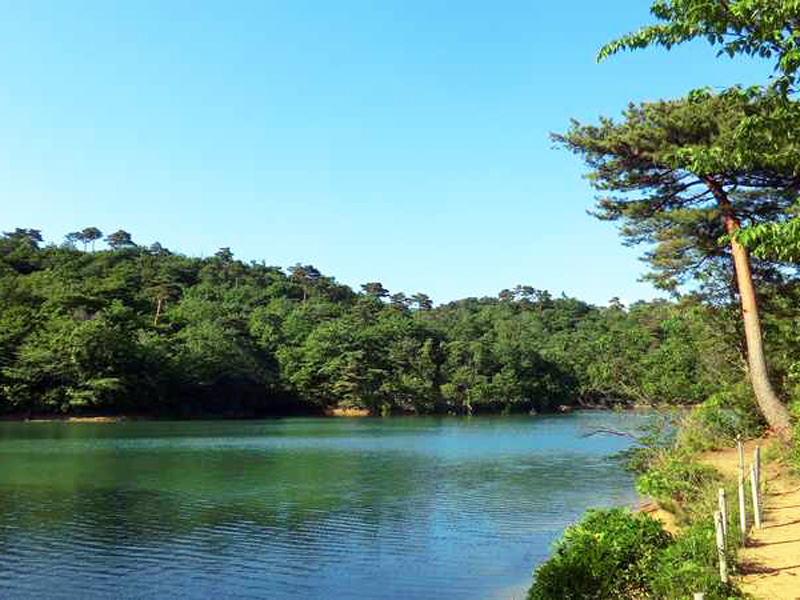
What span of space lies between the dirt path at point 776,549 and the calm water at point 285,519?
12.9 feet

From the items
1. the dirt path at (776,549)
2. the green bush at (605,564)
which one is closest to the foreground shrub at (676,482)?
the dirt path at (776,549)

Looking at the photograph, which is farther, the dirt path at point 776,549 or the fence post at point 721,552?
the dirt path at point 776,549

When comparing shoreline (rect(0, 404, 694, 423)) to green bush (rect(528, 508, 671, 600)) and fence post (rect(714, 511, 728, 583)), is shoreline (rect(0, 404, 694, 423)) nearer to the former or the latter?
green bush (rect(528, 508, 671, 600))

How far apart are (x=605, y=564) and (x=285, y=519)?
481 inches

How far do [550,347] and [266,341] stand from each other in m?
44.0

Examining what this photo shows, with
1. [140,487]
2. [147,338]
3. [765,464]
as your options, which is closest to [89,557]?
[140,487]

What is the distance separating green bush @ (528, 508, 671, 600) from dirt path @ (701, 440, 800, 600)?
1.14 metres

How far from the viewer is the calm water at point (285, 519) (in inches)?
525

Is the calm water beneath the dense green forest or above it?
beneath

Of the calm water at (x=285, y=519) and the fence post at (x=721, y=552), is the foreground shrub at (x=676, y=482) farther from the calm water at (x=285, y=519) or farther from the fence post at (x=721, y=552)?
the fence post at (x=721, y=552)

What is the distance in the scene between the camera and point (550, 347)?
367 feet

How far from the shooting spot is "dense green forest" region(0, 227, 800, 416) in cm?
6744

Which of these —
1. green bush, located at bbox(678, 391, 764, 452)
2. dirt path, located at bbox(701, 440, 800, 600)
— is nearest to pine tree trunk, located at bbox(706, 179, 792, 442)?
green bush, located at bbox(678, 391, 764, 452)

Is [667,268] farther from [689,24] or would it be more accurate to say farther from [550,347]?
[550,347]
